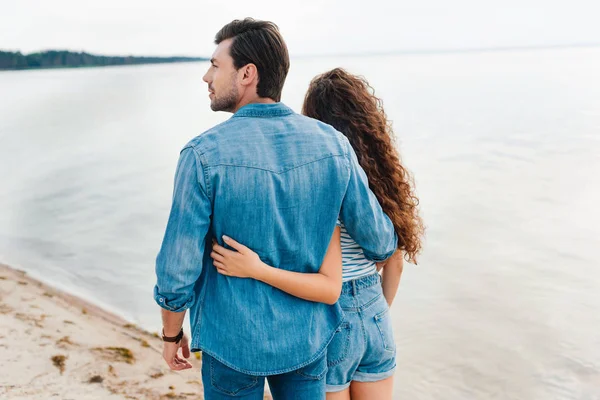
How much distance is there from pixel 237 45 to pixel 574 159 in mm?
11466

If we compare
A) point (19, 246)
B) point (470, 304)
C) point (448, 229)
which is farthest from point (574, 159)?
point (19, 246)

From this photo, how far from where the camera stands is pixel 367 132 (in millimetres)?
1911

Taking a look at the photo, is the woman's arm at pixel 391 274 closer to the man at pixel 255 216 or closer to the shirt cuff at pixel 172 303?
the man at pixel 255 216

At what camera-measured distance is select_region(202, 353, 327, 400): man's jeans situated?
152 cm

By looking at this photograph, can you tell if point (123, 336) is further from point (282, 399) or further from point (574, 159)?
point (574, 159)

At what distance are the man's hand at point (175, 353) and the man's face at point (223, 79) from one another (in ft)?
2.18

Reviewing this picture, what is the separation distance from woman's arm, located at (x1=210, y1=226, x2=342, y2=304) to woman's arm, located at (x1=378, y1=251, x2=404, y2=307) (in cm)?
40

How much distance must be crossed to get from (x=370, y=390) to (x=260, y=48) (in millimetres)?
1033

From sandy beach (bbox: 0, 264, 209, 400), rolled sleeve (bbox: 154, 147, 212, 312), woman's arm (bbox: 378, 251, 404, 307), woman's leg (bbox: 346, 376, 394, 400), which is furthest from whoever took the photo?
sandy beach (bbox: 0, 264, 209, 400)

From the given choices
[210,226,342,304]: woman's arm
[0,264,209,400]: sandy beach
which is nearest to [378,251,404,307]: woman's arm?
[210,226,342,304]: woman's arm

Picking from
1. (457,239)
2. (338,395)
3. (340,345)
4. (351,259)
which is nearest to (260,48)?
(351,259)

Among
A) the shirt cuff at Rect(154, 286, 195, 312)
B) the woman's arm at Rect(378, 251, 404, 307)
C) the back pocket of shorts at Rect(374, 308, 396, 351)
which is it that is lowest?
the back pocket of shorts at Rect(374, 308, 396, 351)

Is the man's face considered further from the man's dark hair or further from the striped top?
the striped top

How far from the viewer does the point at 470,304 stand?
538 centimetres
